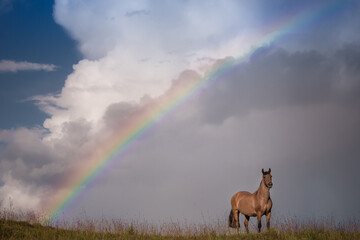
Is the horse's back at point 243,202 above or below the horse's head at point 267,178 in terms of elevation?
below

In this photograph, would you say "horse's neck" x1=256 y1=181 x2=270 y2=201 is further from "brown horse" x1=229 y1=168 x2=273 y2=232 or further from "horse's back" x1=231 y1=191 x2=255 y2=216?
"horse's back" x1=231 y1=191 x2=255 y2=216

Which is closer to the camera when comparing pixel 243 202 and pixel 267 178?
pixel 267 178

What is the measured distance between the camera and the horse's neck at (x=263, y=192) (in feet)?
58.7

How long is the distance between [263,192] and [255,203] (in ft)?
2.49

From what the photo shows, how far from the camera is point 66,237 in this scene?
51.8ft

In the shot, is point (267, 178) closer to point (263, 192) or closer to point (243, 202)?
point (263, 192)

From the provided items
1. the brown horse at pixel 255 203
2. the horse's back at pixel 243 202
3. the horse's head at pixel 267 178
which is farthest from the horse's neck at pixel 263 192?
the horse's back at pixel 243 202

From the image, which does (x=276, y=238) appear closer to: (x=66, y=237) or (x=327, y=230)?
(x=327, y=230)

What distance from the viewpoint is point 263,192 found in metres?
18.0

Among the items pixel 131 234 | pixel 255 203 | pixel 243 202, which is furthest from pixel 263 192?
pixel 131 234

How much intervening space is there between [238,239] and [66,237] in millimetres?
7457

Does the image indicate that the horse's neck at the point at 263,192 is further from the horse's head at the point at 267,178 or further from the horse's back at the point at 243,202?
the horse's back at the point at 243,202

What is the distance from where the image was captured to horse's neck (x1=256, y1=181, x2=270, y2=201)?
58.7 feet

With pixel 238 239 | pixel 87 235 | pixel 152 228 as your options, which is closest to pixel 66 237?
pixel 87 235
